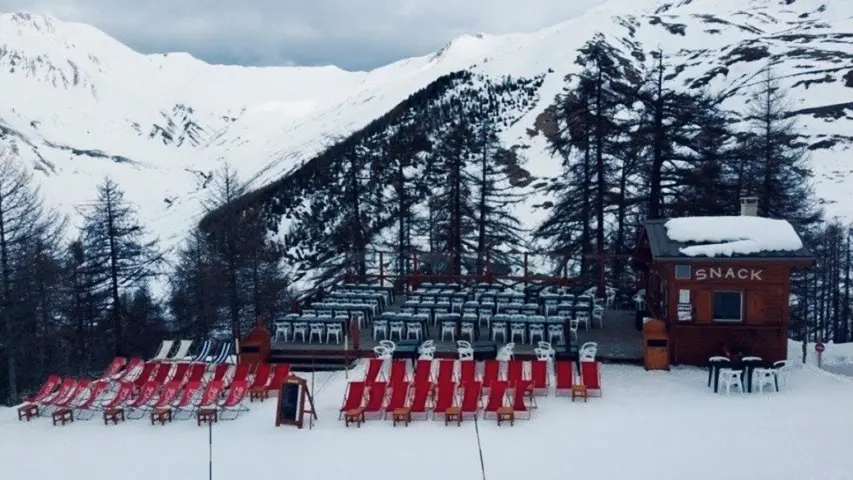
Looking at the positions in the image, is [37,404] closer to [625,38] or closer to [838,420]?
[838,420]

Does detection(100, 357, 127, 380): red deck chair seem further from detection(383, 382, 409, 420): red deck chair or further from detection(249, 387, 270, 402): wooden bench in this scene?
detection(383, 382, 409, 420): red deck chair

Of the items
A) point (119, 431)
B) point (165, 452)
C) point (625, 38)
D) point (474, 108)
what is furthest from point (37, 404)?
point (625, 38)

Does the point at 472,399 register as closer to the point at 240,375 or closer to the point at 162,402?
the point at 240,375

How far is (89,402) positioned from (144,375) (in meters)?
1.56

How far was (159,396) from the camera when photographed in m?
14.6

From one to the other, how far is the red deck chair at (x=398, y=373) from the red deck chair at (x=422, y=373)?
0.28 m

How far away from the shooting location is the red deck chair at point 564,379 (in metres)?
14.8

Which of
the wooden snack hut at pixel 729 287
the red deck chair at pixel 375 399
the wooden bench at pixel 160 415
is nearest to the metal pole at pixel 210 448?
the wooden bench at pixel 160 415

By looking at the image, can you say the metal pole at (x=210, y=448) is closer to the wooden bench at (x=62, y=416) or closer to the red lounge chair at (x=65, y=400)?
the wooden bench at (x=62, y=416)

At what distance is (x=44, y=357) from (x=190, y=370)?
41.5 feet

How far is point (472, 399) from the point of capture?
13.5 metres

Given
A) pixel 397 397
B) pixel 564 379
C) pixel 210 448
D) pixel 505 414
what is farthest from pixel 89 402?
pixel 564 379

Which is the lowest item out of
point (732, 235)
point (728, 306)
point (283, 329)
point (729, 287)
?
point (283, 329)

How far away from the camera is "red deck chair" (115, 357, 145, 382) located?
16284 mm
